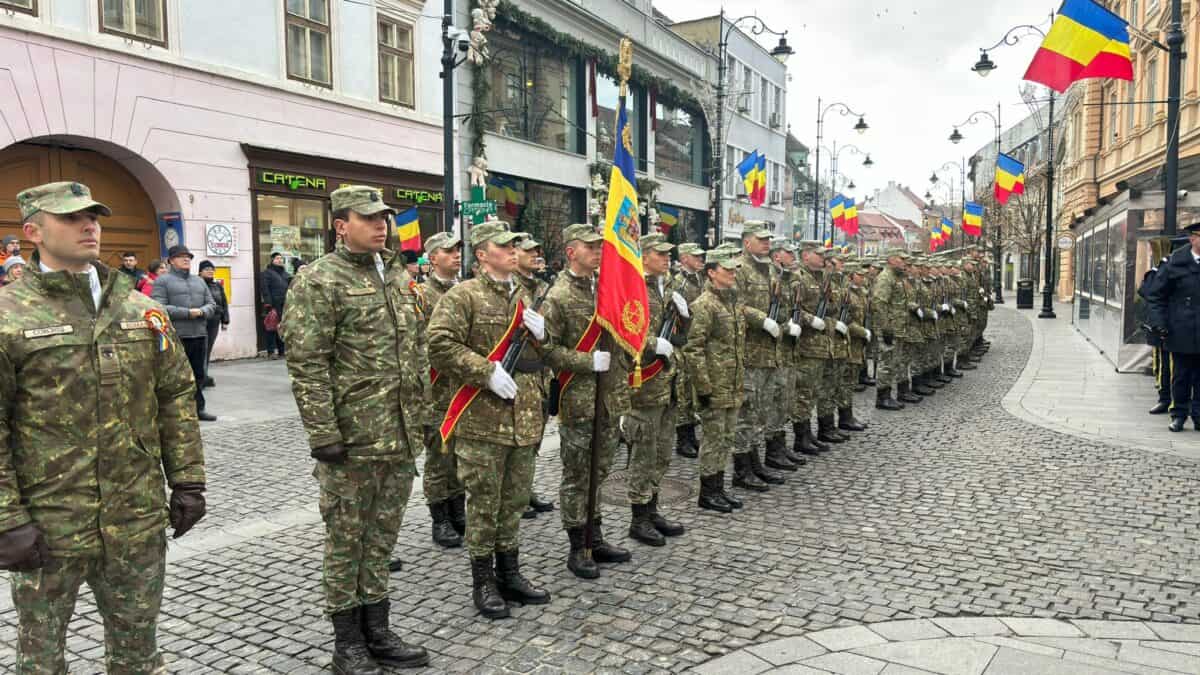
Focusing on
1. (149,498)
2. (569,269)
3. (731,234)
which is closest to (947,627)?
(569,269)

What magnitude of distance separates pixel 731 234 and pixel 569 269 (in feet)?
110

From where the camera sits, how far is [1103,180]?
3478 centimetres

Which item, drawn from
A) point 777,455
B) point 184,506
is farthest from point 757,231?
point 184,506

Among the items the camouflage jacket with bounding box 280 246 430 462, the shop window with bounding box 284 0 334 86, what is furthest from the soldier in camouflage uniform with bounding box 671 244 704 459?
the shop window with bounding box 284 0 334 86

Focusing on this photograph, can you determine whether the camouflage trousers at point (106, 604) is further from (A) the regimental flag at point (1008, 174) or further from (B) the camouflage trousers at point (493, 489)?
(A) the regimental flag at point (1008, 174)

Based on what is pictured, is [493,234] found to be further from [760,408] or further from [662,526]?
[760,408]

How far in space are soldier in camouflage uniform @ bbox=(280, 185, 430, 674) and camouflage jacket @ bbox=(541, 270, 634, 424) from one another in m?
1.30

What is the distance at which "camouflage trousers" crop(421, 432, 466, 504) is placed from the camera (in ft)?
19.2

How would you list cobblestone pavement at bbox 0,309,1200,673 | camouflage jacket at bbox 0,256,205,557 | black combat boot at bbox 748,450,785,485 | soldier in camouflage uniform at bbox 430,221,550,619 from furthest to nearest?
black combat boot at bbox 748,450,785,485 < soldier in camouflage uniform at bbox 430,221,550,619 < cobblestone pavement at bbox 0,309,1200,673 < camouflage jacket at bbox 0,256,205,557

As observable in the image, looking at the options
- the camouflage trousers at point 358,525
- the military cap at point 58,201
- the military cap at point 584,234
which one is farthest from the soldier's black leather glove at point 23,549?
the military cap at point 584,234

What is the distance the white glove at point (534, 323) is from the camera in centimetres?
462

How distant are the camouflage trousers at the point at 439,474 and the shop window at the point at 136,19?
1137cm

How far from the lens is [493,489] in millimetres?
4523

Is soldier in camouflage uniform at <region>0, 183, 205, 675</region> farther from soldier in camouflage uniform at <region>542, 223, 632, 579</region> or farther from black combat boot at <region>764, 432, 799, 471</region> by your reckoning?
black combat boot at <region>764, 432, 799, 471</region>
